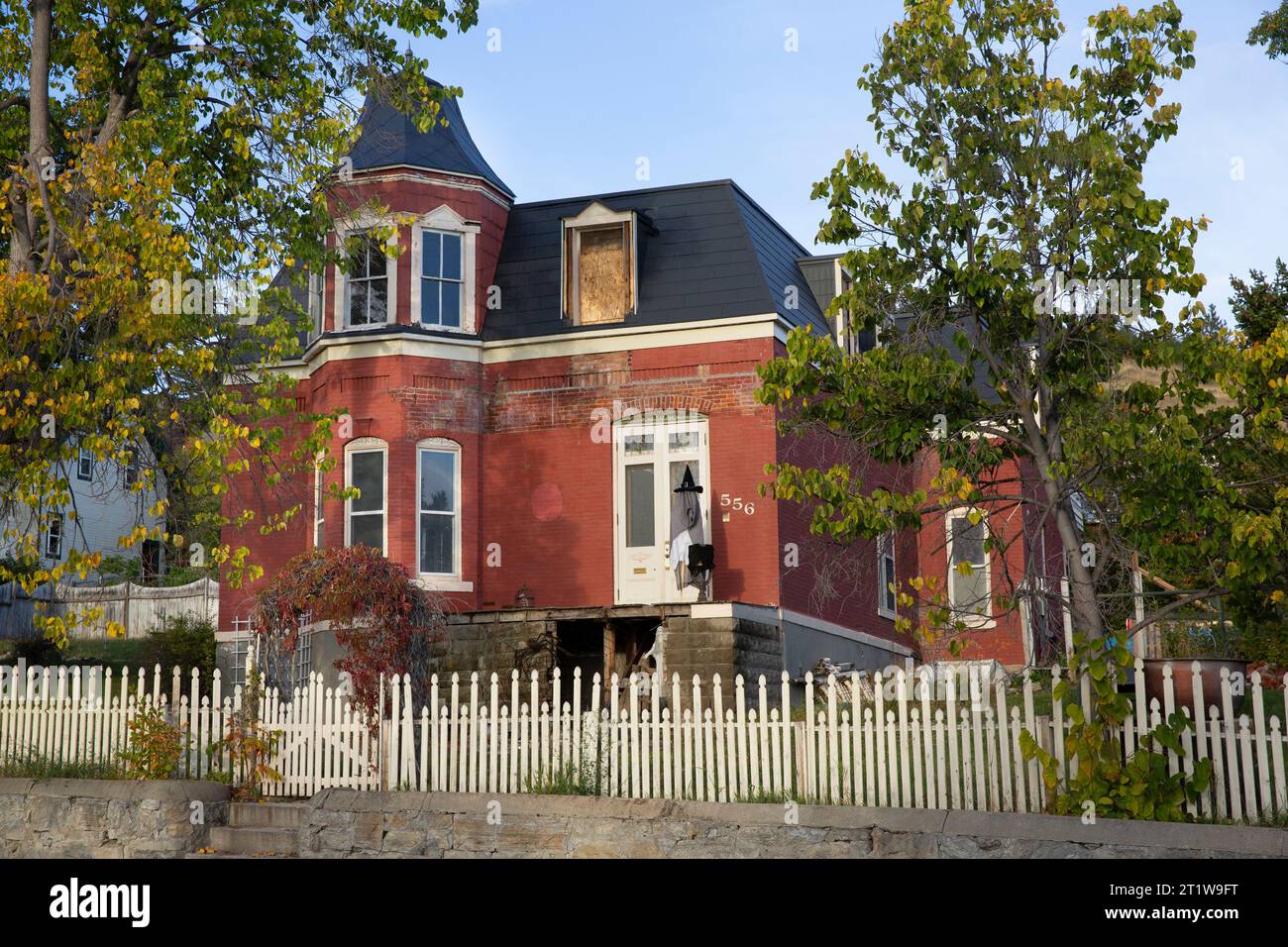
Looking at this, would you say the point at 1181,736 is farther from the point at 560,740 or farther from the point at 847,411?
the point at 560,740

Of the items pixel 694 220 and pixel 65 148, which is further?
pixel 694 220

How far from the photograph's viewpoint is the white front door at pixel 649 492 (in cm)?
2081

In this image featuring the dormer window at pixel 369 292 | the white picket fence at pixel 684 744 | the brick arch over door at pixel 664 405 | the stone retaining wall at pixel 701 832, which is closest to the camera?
the stone retaining wall at pixel 701 832

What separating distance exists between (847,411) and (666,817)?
4.23 metres

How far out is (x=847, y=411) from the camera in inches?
538

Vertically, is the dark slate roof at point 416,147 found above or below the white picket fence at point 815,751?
above

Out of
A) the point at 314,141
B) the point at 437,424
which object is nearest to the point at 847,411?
the point at 314,141

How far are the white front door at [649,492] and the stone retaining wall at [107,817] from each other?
7929mm

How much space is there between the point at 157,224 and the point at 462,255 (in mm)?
7691

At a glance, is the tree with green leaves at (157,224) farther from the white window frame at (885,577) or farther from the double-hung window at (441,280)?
the white window frame at (885,577)

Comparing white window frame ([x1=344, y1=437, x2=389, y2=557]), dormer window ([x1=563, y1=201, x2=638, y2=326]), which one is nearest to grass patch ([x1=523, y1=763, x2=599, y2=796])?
white window frame ([x1=344, y1=437, x2=389, y2=557])

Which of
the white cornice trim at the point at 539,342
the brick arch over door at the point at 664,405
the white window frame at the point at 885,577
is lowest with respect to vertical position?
the white window frame at the point at 885,577

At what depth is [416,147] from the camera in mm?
22016

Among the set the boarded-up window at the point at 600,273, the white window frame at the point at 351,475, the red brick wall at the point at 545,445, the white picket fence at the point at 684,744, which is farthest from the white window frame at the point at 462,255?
the white picket fence at the point at 684,744
